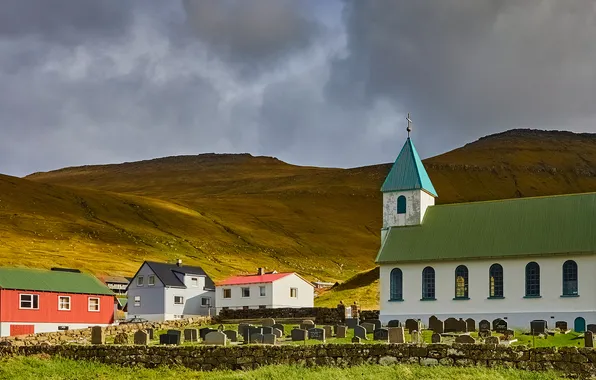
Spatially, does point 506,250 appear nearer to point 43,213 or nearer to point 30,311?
point 30,311

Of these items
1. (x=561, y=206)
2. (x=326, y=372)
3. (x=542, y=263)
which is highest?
(x=561, y=206)

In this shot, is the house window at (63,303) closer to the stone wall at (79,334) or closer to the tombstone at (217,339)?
the stone wall at (79,334)

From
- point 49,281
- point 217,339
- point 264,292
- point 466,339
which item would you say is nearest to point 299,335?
point 217,339

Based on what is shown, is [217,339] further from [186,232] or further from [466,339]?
[186,232]

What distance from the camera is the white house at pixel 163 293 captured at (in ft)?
245

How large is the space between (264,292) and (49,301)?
2394 cm

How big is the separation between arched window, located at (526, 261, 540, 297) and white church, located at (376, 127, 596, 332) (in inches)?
2.6

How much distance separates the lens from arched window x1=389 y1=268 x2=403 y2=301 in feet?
191

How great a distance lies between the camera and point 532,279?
53.5m

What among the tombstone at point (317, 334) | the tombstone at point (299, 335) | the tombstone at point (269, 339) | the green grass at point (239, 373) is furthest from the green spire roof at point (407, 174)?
the green grass at point (239, 373)

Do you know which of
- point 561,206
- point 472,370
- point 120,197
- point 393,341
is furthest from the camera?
point 120,197

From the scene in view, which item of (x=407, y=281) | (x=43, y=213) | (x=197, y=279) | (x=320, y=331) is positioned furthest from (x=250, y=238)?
(x=320, y=331)

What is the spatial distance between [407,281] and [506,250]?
761cm

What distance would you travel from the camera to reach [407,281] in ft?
190
